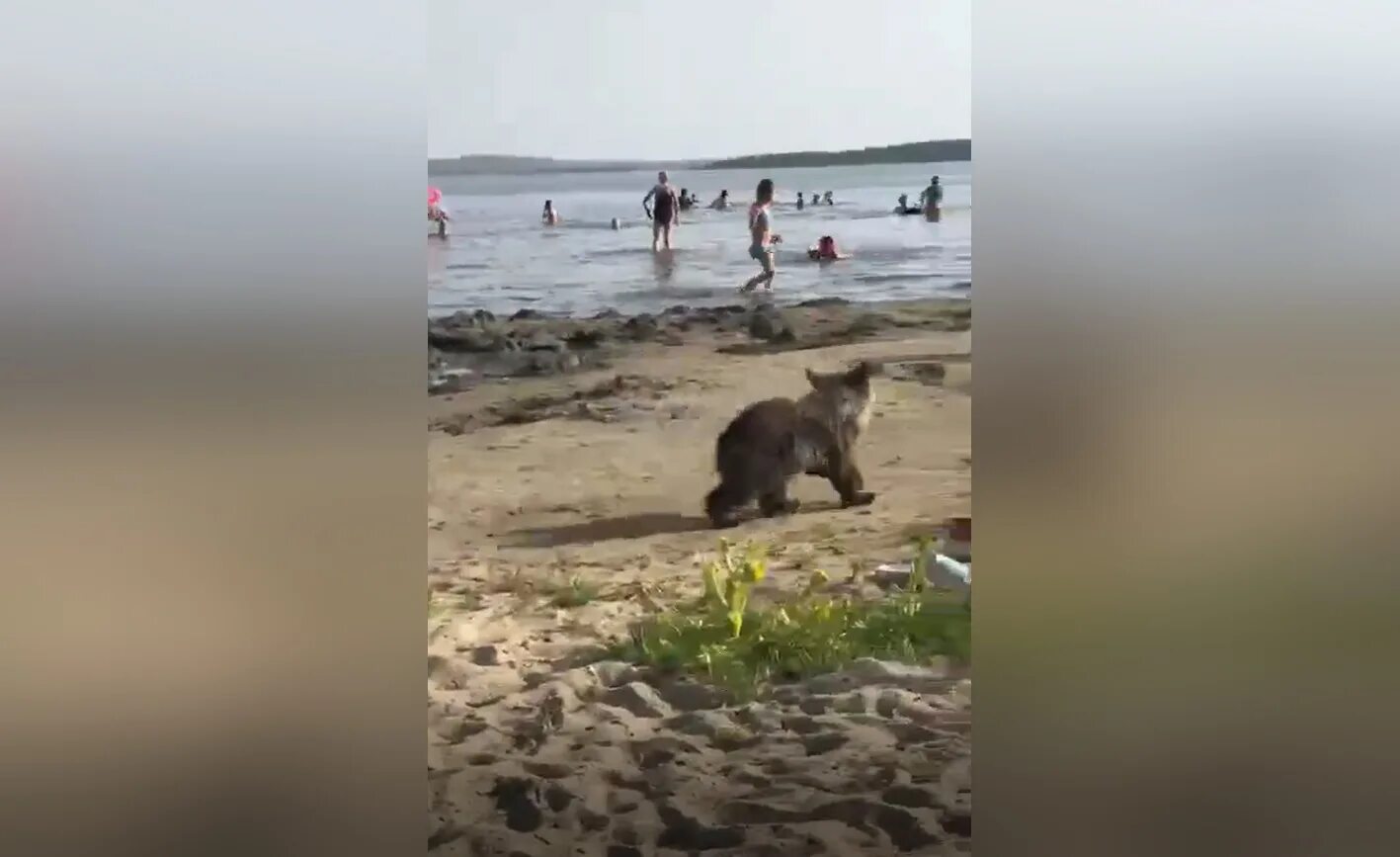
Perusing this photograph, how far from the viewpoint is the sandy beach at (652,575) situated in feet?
4.45

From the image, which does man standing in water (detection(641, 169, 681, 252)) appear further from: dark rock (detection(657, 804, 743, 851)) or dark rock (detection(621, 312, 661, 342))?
dark rock (detection(657, 804, 743, 851))

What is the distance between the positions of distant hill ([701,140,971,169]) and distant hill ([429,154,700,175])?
0.24 feet

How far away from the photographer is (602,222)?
4.51ft

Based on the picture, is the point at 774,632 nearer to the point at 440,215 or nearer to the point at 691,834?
the point at 691,834

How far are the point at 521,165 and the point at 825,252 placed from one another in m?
0.41

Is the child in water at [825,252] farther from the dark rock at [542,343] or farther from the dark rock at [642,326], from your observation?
the dark rock at [542,343]

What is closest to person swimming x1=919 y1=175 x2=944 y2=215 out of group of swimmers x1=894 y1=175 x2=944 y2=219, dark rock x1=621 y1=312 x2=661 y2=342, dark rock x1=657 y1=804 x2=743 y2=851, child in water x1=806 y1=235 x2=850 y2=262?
group of swimmers x1=894 y1=175 x2=944 y2=219

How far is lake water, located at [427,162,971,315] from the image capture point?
1366 millimetres

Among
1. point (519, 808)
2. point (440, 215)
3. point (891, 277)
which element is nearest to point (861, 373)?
point (891, 277)

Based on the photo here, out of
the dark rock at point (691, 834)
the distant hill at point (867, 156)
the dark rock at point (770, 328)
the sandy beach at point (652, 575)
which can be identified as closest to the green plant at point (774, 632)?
the sandy beach at point (652, 575)
